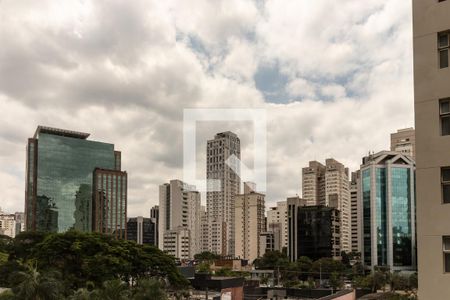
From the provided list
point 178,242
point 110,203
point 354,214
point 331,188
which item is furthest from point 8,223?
point 354,214

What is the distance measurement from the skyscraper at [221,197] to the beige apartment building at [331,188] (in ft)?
36.2

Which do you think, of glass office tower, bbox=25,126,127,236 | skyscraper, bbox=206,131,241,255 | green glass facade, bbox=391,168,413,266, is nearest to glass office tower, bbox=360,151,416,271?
green glass facade, bbox=391,168,413,266

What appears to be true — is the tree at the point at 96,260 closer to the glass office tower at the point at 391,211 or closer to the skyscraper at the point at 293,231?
the glass office tower at the point at 391,211

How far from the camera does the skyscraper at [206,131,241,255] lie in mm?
16975

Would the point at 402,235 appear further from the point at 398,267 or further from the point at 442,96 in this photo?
the point at 442,96

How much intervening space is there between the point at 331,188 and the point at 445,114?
44907mm

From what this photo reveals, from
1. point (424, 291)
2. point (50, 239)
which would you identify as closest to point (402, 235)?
point (50, 239)

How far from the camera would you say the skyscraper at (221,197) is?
1698cm

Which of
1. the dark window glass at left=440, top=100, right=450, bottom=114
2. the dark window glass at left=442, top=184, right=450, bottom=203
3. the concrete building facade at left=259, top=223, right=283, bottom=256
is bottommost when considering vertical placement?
the concrete building facade at left=259, top=223, right=283, bottom=256

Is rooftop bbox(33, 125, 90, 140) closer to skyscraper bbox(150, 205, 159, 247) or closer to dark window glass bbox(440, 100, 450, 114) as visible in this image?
skyscraper bbox(150, 205, 159, 247)

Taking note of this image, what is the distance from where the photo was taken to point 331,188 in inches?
1850

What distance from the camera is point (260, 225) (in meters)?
38.9

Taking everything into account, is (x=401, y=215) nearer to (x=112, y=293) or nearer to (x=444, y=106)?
(x=112, y=293)

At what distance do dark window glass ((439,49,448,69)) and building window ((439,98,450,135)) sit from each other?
0.21m
